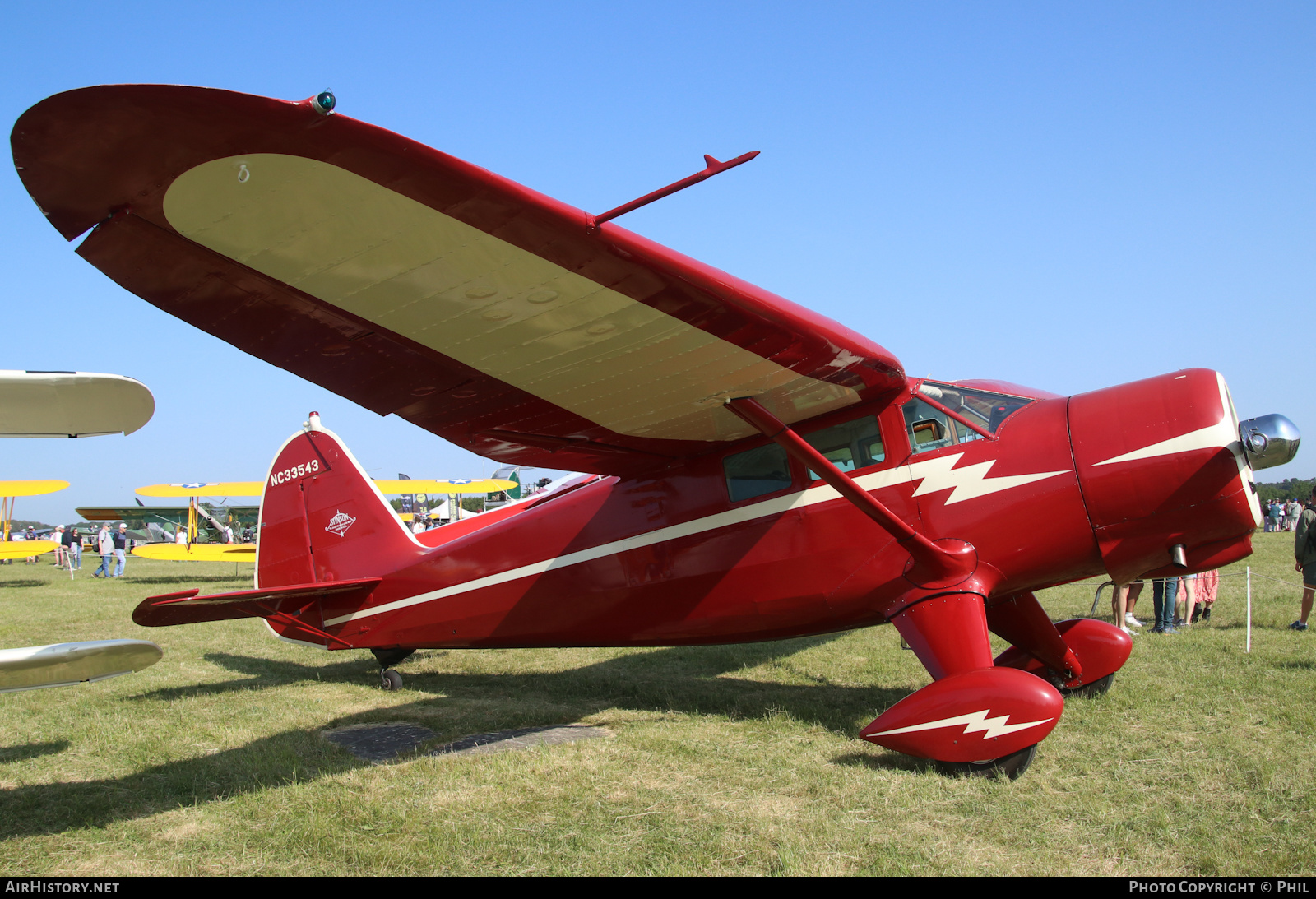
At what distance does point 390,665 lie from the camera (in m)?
7.96

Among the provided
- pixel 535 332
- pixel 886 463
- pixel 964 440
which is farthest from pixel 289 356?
pixel 964 440

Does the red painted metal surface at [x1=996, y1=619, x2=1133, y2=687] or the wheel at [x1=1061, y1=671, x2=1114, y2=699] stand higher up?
the red painted metal surface at [x1=996, y1=619, x2=1133, y2=687]

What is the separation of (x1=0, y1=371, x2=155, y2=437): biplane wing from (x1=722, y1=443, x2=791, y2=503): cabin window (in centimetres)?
362

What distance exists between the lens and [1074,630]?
6094 millimetres

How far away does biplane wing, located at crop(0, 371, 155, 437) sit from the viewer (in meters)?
3.80

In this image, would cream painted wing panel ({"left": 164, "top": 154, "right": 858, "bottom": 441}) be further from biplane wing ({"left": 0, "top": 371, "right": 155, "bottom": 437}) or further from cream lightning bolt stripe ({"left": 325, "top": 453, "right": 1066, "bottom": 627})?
biplane wing ({"left": 0, "top": 371, "right": 155, "bottom": 437})

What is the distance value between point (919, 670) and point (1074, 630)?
1.56 m

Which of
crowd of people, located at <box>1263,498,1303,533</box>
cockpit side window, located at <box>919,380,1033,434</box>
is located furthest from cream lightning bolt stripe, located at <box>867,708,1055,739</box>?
crowd of people, located at <box>1263,498,1303,533</box>

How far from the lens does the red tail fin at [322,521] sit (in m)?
7.50

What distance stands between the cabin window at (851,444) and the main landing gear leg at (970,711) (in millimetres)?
1105

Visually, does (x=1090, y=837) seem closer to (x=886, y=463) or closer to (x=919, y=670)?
(x=886, y=463)

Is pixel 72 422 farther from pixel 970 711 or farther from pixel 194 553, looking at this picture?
pixel 194 553

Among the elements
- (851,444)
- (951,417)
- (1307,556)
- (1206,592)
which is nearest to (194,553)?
(851,444)

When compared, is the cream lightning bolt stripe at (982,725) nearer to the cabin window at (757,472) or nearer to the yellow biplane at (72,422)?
the cabin window at (757,472)
